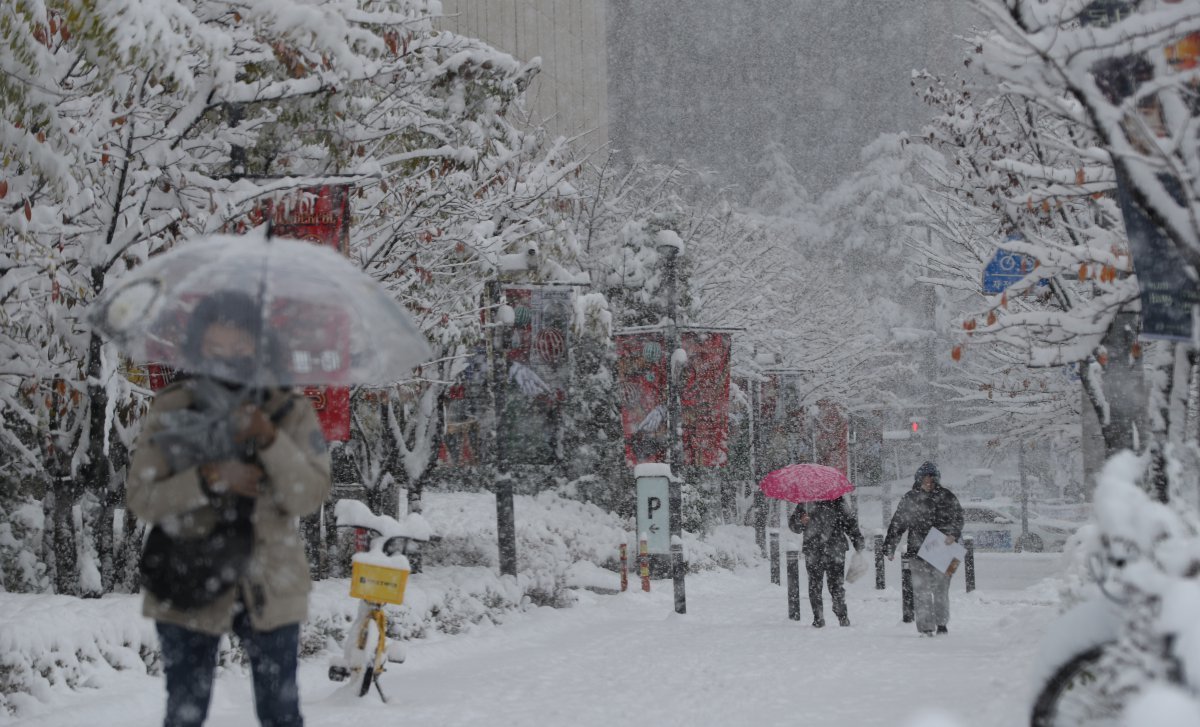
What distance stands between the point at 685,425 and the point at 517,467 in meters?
4.23

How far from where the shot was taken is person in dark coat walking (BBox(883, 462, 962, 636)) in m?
13.7

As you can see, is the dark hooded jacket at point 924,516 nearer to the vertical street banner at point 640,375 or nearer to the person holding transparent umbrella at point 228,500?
the vertical street banner at point 640,375

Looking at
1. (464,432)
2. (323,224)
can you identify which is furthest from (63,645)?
(464,432)

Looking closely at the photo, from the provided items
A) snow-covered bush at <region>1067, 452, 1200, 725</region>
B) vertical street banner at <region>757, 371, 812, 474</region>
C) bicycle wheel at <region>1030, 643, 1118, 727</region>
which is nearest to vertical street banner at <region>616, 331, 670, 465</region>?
vertical street banner at <region>757, 371, 812, 474</region>

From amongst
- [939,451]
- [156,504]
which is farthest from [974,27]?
[939,451]

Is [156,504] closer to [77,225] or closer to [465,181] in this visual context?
[77,225]

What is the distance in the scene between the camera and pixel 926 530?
544 inches

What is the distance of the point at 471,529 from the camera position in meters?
24.0

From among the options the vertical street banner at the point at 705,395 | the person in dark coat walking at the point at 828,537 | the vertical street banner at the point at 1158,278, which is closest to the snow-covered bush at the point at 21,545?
the person in dark coat walking at the point at 828,537

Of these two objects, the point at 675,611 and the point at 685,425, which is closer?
the point at 675,611

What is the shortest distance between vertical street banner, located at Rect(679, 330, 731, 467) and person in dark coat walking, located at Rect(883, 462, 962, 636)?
33.8ft

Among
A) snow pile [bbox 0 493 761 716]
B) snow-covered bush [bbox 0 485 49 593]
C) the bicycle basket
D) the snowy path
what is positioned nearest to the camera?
the snowy path

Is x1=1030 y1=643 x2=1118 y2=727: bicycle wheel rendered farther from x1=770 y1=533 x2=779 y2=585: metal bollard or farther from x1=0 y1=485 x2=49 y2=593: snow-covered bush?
x1=770 y1=533 x2=779 y2=585: metal bollard

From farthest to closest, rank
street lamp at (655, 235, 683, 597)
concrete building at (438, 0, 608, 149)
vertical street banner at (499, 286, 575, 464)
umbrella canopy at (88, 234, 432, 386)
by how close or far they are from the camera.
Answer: concrete building at (438, 0, 608, 149), vertical street banner at (499, 286, 575, 464), street lamp at (655, 235, 683, 597), umbrella canopy at (88, 234, 432, 386)
